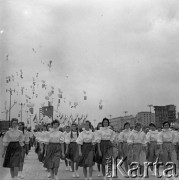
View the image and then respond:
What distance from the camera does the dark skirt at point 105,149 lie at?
10.8m

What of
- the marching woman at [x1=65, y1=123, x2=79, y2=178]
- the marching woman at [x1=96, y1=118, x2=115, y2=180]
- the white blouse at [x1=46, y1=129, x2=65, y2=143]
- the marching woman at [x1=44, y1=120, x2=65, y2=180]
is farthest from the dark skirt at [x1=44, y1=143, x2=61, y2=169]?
the marching woman at [x1=65, y1=123, x2=79, y2=178]

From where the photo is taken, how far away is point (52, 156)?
34.5 feet

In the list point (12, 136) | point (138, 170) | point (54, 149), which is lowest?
point (138, 170)

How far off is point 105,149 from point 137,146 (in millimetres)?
1157

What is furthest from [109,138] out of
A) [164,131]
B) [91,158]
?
[164,131]

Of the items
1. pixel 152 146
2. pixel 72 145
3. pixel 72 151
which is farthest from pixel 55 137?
pixel 152 146

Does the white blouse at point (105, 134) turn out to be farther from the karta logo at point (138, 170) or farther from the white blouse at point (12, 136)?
the white blouse at point (12, 136)

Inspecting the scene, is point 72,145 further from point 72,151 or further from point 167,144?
point 167,144

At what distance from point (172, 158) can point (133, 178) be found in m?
1.27

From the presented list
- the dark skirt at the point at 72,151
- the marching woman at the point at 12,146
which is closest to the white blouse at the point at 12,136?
the marching woman at the point at 12,146

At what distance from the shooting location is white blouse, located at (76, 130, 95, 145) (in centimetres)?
1084

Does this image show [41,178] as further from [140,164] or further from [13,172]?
[140,164]

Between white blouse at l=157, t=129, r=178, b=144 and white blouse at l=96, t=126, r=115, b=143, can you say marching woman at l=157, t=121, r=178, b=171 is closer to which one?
white blouse at l=157, t=129, r=178, b=144

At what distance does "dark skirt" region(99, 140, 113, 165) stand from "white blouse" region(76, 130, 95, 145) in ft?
1.06
